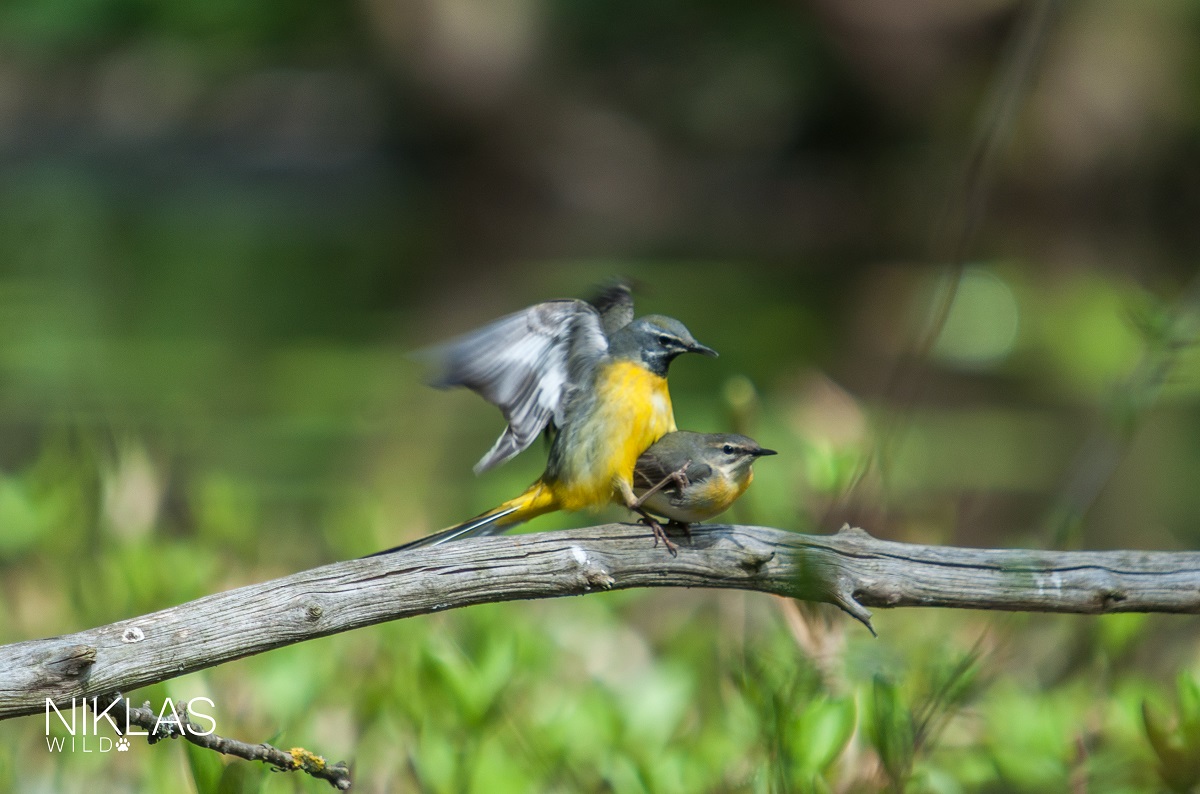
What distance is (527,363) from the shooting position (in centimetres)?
338

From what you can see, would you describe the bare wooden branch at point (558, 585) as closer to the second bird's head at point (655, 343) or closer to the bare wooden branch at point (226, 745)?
the bare wooden branch at point (226, 745)

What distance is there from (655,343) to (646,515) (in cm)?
54

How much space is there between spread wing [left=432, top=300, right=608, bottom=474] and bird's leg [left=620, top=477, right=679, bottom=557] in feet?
0.94

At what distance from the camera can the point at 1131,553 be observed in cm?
269

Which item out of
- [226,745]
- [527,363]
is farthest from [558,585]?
[527,363]

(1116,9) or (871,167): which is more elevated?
(1116,9)

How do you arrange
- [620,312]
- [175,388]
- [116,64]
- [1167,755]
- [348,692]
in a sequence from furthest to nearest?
[116,64] → [175,388] → [348,692] → [620,312] → [1167,755]

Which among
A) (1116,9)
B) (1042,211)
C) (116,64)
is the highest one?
(116,64)

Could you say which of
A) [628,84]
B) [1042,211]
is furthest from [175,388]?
[628,84]

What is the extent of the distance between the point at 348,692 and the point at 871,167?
20.9 metres

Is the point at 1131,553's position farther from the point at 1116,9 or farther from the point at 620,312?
the point at 1116,9

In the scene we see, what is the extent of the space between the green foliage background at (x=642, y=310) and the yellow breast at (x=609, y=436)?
1.17 ft

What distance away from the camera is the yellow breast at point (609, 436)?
11.0 ft

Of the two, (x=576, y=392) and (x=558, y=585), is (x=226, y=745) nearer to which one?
(x=558, y=585)
